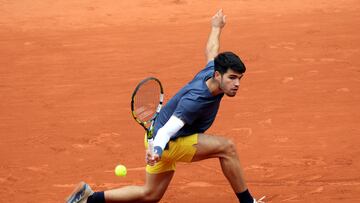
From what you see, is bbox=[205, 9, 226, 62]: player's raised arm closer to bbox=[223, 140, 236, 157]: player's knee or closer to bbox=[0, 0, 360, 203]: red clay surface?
bbox=[223, 140, 236, 157]: player's knee

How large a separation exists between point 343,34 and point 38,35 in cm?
539

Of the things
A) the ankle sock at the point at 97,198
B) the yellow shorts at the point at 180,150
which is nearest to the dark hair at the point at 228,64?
the yellow shorts at the point at 180,150

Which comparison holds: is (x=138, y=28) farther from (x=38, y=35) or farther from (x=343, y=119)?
(x=343, y=119)

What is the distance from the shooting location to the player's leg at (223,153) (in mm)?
7438

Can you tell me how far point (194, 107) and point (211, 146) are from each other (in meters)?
0.47

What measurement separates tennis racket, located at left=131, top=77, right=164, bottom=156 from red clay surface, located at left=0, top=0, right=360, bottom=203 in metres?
1.44

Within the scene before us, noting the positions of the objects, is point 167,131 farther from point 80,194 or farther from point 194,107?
point 80,194

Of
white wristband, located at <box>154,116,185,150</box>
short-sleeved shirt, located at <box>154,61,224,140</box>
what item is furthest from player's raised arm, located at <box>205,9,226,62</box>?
white wristband, located at <box>154,116,185,150</box>

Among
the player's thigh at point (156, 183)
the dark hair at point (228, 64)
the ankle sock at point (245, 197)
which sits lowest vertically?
the ankle sock at point (245, 197)

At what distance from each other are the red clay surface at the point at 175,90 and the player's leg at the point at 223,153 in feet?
3.07

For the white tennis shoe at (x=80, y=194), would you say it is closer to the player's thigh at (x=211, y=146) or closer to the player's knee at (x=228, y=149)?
the player's thigh at (x=211, y=146)

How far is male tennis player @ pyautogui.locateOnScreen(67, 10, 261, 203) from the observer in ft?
23.6

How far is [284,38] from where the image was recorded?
539 inches

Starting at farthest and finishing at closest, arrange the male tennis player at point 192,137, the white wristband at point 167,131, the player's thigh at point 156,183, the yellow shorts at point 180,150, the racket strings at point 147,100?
the player's thigh at point 156,183 → the yellow shorts at point 180,150 → the racket strings at point 147,100 → the male tennis player at point 192,137 → the white wristband at point 167,131
